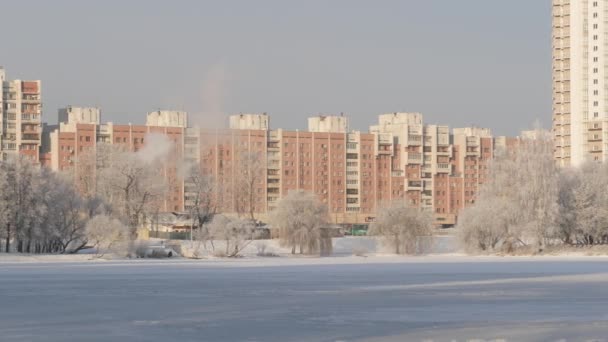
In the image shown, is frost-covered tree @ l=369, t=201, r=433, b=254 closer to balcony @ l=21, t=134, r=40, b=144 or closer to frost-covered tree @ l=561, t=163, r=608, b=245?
frost-covered tree @ l=561, t=163, r=608, b=245

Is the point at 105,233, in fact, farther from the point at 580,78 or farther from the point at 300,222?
the point at 580,78

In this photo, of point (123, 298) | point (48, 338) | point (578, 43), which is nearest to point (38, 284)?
point (123, 298)

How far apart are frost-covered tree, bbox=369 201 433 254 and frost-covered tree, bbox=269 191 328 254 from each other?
5811 millimetres

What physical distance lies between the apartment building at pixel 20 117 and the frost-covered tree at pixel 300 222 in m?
91.0

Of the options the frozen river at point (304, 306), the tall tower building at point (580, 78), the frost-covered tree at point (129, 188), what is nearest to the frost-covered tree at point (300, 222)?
the frost-covered tree at point (129, 188)

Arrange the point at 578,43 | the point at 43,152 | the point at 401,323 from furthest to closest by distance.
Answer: the point at 43,152 < the point at 578,43 < the point at 401,323

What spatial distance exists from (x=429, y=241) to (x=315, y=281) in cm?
5078

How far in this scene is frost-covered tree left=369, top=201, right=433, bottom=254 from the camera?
104 meters

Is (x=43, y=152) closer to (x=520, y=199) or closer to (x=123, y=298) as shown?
(x=520, y=199)

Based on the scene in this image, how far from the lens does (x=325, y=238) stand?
101 metres

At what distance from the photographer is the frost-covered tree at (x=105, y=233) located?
93.6m

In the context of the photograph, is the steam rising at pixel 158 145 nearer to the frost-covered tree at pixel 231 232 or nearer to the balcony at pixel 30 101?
the balcony at pixel 30 101

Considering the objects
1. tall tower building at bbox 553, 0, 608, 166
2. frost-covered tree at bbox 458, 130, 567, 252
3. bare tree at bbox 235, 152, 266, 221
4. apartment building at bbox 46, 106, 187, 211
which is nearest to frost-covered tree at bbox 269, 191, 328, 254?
frost-covered tree at bbox 458, 130, 567, 252

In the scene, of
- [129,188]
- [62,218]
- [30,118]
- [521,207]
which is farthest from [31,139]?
[521,207]
